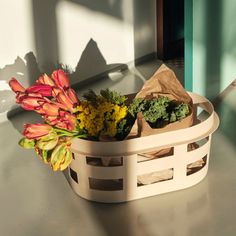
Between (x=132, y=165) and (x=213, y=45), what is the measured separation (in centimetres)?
72

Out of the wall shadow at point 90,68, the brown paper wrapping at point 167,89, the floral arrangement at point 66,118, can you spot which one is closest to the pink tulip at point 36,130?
the floral arrangement at point 66,118

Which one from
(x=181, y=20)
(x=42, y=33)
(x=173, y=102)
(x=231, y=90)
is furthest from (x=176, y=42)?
(x=173, y=102)

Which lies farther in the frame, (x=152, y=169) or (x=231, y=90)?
(x=231, y=90)

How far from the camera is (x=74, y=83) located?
6.82 ft

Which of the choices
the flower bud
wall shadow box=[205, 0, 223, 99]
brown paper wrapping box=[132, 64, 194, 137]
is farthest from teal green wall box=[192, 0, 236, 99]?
the flower bud

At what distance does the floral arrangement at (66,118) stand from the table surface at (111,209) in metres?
0.13

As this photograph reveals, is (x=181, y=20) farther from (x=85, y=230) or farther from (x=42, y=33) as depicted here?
(x=85, y=230)

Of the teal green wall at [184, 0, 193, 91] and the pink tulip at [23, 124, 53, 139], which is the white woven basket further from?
the teal green wall at [184, 0, 193, 91]

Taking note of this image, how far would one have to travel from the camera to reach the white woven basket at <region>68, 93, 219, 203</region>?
3.70 ft

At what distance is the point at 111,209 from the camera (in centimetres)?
119

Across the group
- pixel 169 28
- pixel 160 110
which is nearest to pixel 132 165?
pixel 160 110

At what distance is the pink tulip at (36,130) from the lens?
3.72ft

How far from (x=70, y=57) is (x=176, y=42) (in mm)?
666

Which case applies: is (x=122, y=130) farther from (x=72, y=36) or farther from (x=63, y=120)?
(x=72, y=36)
